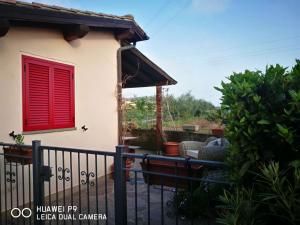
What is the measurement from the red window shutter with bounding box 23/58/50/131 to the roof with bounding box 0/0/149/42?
75cm

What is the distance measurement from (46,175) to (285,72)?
8.68 ft

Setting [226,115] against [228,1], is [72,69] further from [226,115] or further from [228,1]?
[228,1]

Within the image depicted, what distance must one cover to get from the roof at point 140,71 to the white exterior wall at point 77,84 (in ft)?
2.54

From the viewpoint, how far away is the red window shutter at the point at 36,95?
4.39 metres

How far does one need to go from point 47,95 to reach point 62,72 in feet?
1.87

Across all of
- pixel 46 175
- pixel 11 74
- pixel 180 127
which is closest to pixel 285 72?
pixel 46 175

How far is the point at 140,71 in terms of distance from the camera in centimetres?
846

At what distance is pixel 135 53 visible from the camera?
7008mm

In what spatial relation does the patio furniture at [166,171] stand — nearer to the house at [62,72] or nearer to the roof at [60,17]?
the house at [62,72]

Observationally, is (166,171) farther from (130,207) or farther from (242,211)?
(130,207)

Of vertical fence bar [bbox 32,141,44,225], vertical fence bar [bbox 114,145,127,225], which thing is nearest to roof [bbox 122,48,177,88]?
vertical fence bar [bbox 32,141,44,225]

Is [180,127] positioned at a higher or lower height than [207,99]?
lower

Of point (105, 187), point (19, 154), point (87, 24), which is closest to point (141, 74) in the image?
point (87, 24)

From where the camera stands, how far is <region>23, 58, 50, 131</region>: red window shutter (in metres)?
4.39
